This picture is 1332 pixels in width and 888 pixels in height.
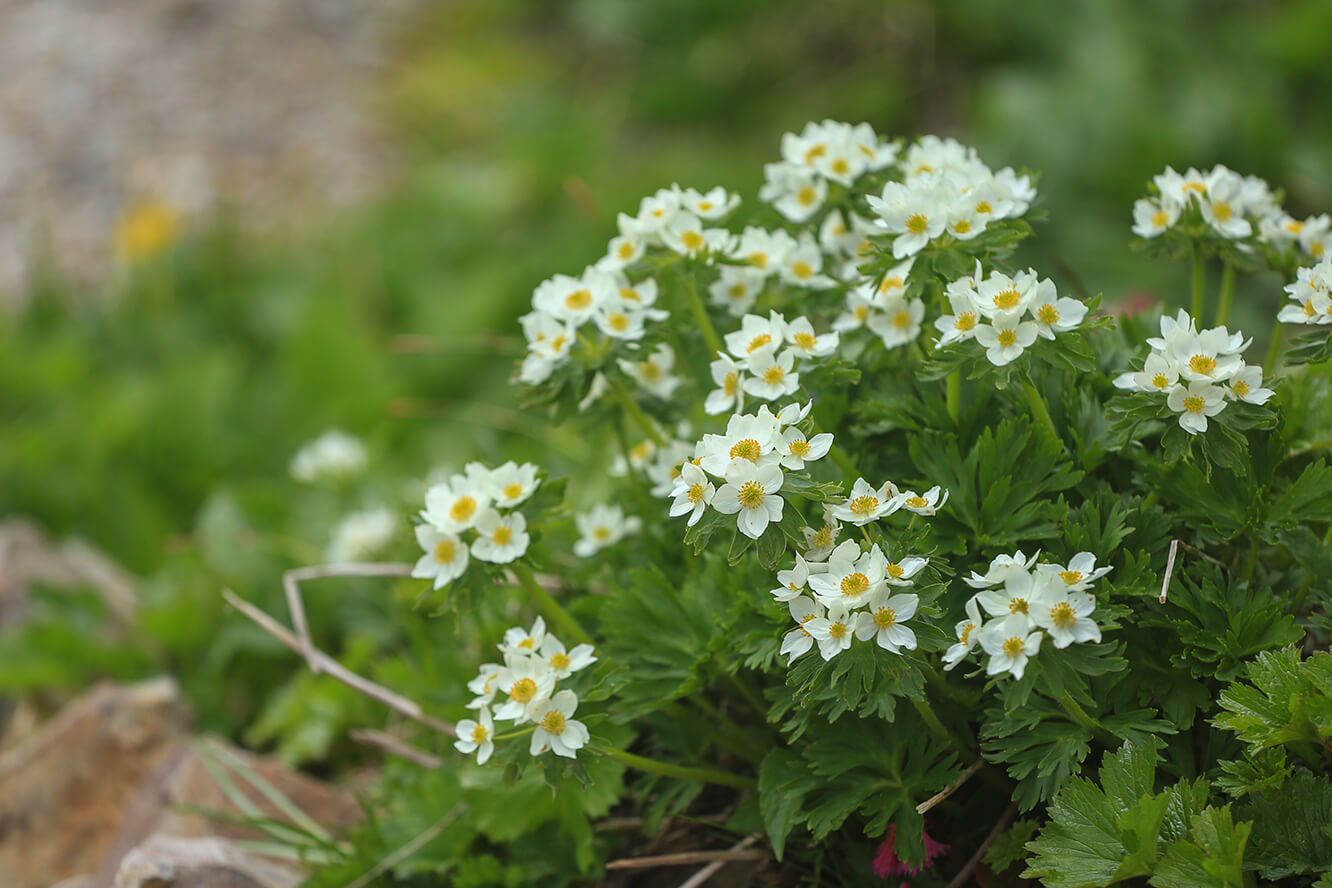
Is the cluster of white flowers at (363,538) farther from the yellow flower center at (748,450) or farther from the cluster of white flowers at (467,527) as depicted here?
the yellow flower center at (748,450)

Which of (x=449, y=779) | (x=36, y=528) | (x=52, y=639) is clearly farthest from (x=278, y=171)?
(x=449, y=779)

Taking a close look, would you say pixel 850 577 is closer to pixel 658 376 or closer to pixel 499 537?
pixel 499 537

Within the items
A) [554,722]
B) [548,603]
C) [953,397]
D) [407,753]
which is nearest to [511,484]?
[548,603]

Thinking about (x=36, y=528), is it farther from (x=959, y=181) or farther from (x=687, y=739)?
(x=959, y=181)

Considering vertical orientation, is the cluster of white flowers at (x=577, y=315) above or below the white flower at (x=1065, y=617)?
above

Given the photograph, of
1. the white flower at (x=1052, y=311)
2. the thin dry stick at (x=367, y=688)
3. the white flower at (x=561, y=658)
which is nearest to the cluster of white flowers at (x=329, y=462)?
the thin dry stick at (x=367, y=688)

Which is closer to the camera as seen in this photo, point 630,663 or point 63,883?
point 630,663
